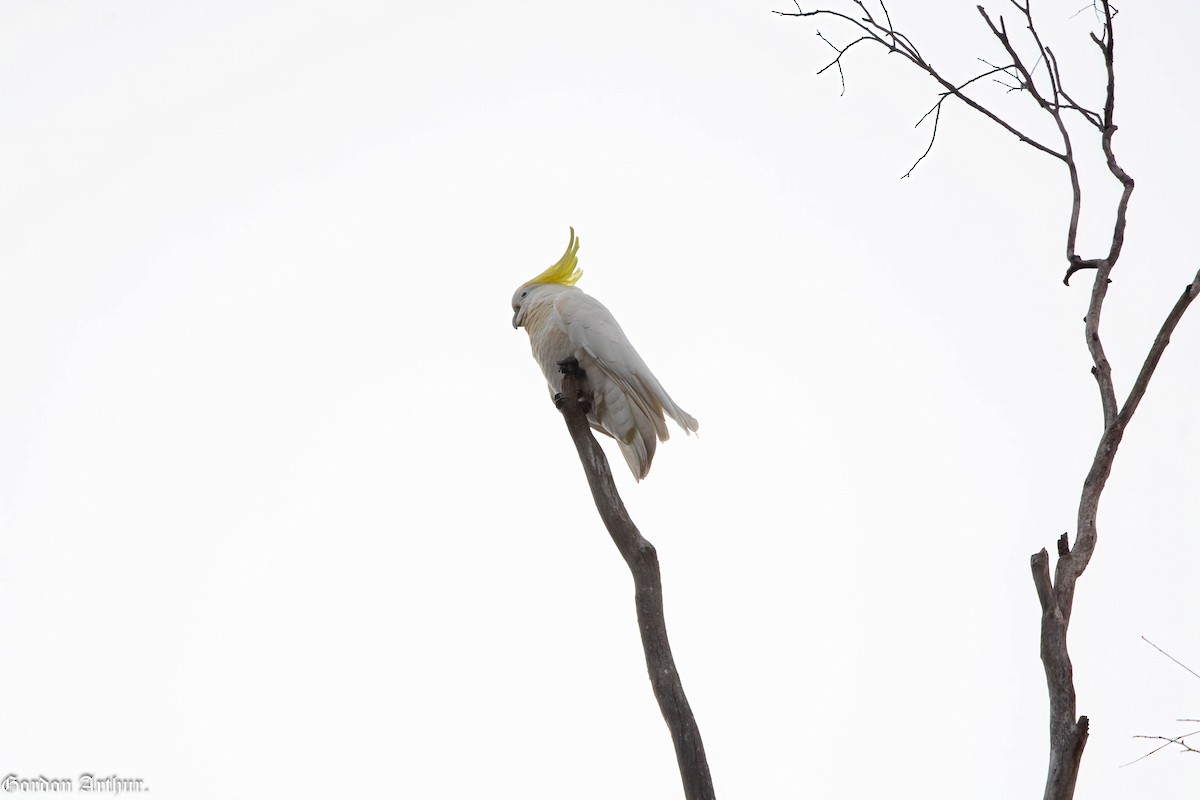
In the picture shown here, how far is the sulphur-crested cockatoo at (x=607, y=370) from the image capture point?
13.5ft

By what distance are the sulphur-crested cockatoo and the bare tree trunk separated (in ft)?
2.33

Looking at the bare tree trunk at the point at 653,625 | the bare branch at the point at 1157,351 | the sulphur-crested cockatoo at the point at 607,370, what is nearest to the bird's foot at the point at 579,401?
the sulphur-crested cockatoo at the point at 607,370

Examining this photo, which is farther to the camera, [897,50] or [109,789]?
[109,789]

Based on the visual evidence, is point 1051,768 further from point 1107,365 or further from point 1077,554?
point 1107,365

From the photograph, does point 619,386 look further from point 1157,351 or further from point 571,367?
point 1157,351

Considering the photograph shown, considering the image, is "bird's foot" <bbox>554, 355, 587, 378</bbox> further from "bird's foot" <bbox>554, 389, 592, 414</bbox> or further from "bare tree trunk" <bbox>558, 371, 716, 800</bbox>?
"bare tree trunk" <bbox>558, 371, 716, 800</bbox>

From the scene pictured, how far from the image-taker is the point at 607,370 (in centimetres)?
413

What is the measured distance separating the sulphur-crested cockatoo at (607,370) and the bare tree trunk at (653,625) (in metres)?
0.71

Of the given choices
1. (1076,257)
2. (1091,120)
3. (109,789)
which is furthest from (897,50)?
(109,789)

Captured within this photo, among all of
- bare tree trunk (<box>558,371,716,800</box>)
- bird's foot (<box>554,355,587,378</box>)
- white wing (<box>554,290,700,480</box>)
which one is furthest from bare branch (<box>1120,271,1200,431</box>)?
bird's foot (<box>554,355,587,378</box>)

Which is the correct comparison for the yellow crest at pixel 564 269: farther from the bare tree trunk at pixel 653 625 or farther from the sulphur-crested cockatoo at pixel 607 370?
the bare tree trunk at pixel 653 625

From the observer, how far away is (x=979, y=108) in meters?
2.94

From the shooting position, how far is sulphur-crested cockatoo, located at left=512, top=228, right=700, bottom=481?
411cm

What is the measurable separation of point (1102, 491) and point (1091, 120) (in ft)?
3.51
